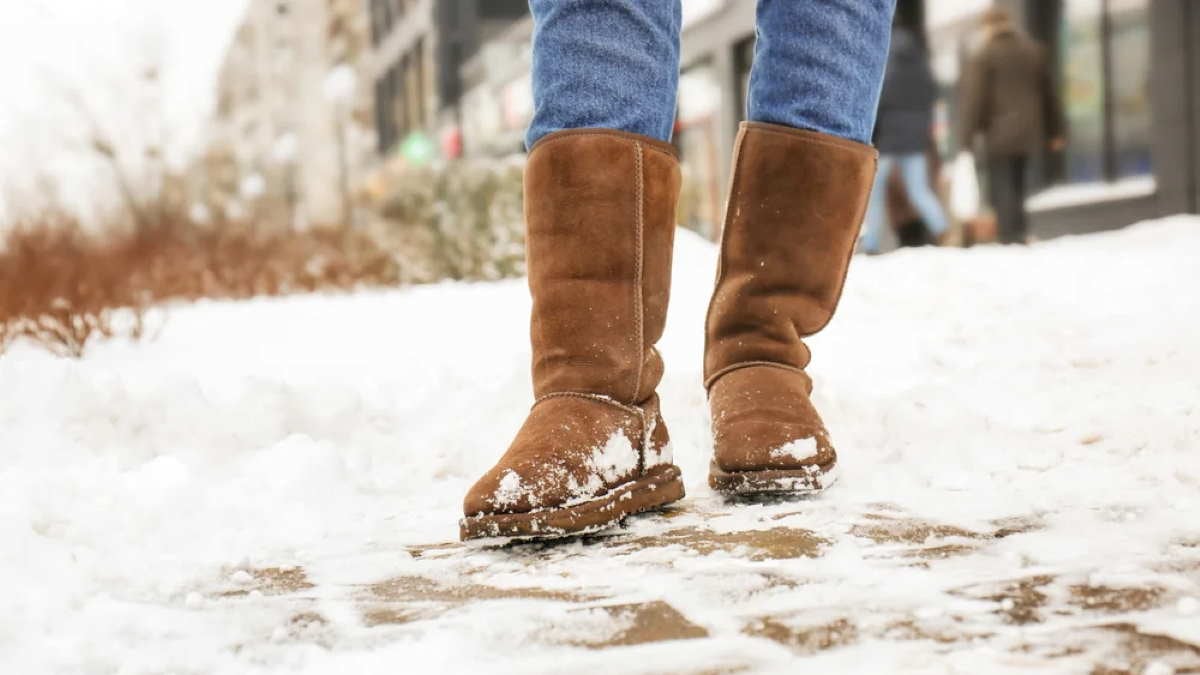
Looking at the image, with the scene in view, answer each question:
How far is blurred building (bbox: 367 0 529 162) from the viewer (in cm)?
2695

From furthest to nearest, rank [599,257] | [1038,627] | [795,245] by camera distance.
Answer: [795,245], [599,257], [1038,627]

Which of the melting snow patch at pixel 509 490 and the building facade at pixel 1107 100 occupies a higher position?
the building facade at pixel 1107 100

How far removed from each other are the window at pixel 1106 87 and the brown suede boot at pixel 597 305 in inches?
293

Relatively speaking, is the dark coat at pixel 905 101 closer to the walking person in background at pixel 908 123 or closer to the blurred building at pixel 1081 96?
the walking person in background at pixel 908 123

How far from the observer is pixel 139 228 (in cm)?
973

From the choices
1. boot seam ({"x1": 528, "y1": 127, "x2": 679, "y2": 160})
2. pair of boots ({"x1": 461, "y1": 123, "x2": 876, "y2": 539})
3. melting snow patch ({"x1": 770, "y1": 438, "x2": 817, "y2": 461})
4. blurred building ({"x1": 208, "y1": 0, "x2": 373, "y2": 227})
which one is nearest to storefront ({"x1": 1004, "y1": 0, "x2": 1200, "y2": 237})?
blurred building ({"x1": 208, "y1": 0, "x2": 373, "y2": 227})

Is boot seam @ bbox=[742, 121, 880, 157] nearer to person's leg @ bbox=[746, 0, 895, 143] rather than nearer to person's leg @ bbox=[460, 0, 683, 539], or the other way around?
person's leg @ bbox=[746, 0, 895, 143]

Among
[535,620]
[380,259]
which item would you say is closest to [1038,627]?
[535,620]

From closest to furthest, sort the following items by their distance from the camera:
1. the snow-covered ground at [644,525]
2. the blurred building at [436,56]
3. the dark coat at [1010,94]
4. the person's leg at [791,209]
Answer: the snow-covered ground at [644,525] < the person's leg at [791,209] < the dark coat at [1010,94] < the blurred building at [436,56]

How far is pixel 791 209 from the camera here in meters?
2.03

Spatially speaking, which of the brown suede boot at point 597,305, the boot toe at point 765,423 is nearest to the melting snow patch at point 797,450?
the boot toe at point 765,423

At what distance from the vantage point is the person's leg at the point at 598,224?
179 centimetres

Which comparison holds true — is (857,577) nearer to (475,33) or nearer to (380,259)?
(380,259)

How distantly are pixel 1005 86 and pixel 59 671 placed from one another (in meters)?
7.49
